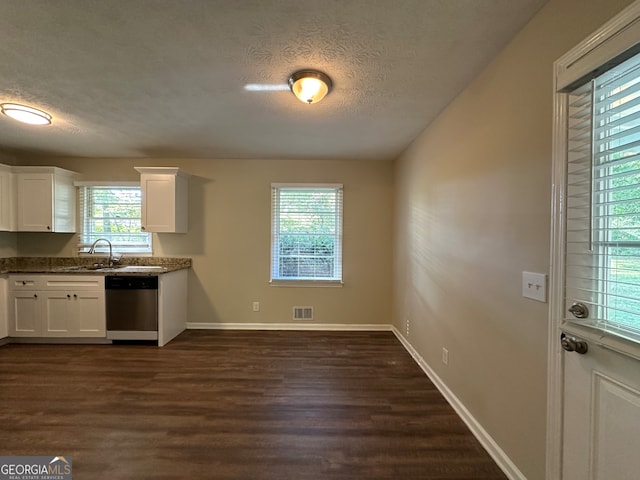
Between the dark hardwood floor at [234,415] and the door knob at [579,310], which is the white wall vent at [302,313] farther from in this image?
the door knob at [579,310]

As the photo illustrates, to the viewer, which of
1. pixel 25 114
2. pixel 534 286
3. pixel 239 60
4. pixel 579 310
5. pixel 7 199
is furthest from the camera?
pixel 7 199

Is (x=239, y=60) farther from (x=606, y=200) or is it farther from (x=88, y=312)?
(x=88, y=312)

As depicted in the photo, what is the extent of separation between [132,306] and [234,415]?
2.14 meters

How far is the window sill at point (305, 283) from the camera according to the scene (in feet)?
13.2

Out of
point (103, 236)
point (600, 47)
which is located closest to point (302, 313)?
point (103, 236)

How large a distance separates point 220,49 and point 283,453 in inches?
98.4

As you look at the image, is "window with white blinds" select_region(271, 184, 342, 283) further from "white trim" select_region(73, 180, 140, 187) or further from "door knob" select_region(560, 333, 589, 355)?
"door knob" select_region(560, 333, 589, 355)

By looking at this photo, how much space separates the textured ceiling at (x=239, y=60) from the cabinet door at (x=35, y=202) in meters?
0.81

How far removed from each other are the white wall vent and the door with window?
300 centimetres

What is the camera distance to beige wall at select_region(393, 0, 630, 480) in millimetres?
1338

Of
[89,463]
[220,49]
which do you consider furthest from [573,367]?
[89,463]

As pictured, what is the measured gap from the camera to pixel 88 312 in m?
3.37

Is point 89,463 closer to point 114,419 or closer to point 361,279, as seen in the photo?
point 114,419
